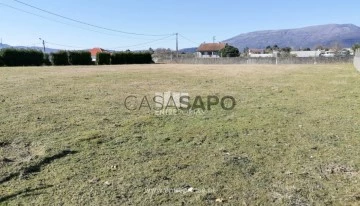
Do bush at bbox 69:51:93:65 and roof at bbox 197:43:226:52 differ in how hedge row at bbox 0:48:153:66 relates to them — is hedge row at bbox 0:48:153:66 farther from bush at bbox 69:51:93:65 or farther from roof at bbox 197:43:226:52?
roof at bbox 197:43:226:52

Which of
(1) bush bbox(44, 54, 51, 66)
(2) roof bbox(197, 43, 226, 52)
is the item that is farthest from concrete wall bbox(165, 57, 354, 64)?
(2) roof bbox(197, 43, 226, 52)

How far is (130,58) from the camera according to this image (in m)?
40.8

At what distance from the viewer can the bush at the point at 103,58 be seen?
37656 millimetres

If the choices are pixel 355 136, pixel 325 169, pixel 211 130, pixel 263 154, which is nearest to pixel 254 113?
pixel 211 130

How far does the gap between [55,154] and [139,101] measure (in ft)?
14.6

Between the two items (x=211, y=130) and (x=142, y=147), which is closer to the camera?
(x=142, y=147)

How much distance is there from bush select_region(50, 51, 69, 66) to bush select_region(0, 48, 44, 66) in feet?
3.86

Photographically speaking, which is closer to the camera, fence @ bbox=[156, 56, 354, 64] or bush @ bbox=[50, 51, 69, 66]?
bush @ bbox=[50, 51, 69, 66]

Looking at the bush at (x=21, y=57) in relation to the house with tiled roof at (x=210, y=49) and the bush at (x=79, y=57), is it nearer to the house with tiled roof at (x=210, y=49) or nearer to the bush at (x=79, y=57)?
the bush at (x=79, y=57)

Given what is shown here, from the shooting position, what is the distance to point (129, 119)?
5.98 m

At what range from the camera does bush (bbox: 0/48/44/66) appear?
3197 centimetres

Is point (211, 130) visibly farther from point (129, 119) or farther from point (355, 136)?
point (355, 136)

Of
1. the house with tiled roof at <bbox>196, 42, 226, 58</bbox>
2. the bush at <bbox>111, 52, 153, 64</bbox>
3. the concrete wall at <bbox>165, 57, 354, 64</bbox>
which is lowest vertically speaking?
the concrete wall at <bbox>165, 57, 354, 64</bbox>

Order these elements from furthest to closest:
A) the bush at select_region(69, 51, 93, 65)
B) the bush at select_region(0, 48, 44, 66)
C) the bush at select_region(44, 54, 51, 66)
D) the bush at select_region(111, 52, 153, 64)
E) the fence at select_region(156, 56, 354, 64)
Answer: the bush at select_region(111, 52, 153, 64), the fence at select_region(156, 56, 354, 64), the bush at select_region(69, 51, 93, 65), the bush at select_region(44, 54, 51, 66), the bush at select_region(0, 48, 44, 66)
